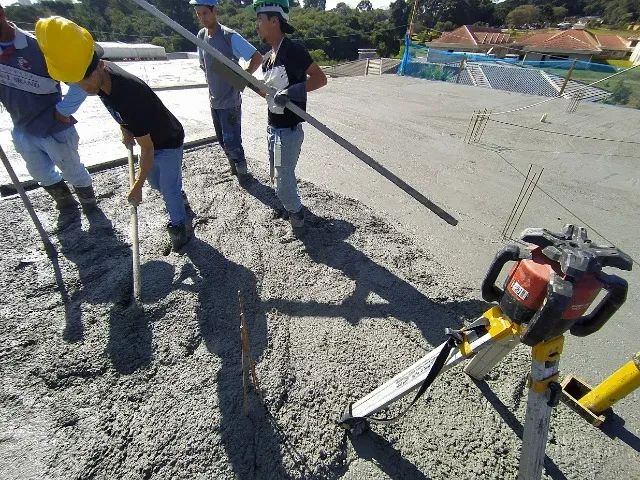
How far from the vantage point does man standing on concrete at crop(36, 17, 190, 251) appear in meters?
1.96

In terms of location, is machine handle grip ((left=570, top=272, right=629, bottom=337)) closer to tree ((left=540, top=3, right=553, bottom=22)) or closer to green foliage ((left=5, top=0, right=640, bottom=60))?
green foliage ((left=5, top=0, right=640, bottom=60))

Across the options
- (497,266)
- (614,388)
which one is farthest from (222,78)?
(614,388)

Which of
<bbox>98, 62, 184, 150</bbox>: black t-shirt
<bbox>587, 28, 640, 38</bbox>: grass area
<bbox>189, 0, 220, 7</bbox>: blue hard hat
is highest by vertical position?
<bbox>587, 28, 640, 38</bbox>: grass area

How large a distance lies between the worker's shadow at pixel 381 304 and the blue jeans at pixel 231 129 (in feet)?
5.91

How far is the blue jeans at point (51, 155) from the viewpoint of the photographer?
309 centimetres

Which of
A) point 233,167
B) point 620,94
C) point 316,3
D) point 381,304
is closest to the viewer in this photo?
point 381,304

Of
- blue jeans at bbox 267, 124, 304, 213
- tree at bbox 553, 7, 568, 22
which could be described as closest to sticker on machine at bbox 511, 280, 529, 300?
blue jeans at bbox 267, 124, 304, 213

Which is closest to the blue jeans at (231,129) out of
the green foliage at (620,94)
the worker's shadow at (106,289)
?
the worker's shadow at (106,289)

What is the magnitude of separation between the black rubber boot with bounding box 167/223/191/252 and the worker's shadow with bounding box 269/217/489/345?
119cm

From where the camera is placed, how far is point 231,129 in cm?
408

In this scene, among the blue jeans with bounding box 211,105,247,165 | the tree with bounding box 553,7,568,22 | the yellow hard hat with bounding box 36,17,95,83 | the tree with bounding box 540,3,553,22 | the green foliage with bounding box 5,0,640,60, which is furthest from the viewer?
the tree with bounding box 553,7,568,22

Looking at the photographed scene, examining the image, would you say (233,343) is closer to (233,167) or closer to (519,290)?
(519,290)

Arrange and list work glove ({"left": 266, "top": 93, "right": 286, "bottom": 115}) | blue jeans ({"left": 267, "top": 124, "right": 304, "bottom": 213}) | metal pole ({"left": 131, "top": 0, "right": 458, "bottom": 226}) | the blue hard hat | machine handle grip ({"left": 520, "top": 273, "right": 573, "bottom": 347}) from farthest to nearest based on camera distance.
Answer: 1. the blue hard hat
2. blue jeans ({"left": 267, "top": 124, "right": 304, "bottom": 213})
3. work glove ({"left": 266, "top": 93, "right": 286, "bottom": 115})
4. metal pole ({"left": 131, "top": 0, "right": 458, "bottom": 226})
5. machine handle grip ({"left": 520, "top": 273, "right": 573, "bottom": 347})

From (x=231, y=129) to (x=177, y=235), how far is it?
1.62 m
